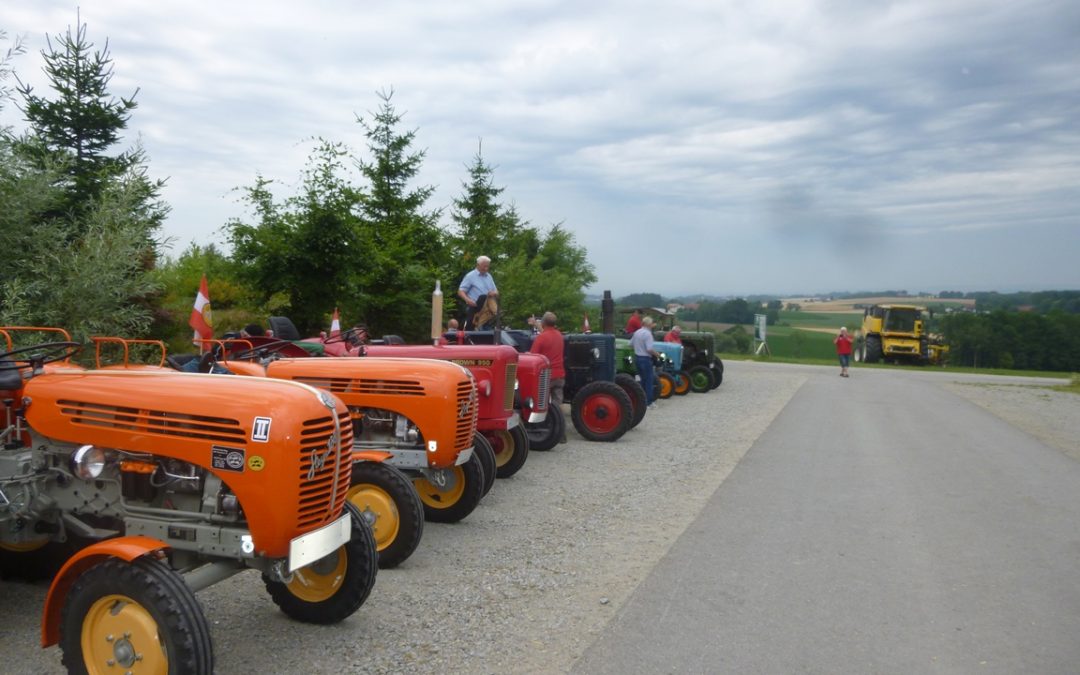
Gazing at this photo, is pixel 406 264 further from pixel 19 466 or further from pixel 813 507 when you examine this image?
pixel 19 466

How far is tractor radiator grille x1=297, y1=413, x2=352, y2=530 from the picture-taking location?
142 inches

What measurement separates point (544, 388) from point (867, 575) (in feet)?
15.8

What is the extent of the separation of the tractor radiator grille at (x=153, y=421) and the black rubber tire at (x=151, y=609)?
0.53 m

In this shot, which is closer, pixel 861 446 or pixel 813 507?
pixel 813 507

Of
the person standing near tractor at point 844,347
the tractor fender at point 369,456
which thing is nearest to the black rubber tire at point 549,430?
the tractor fender at point 369,456

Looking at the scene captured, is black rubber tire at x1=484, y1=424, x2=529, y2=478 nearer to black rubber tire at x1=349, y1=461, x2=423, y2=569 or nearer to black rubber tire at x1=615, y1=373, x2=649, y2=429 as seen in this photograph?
black rubber tire at x1=349, y1=461, x2=423, y2=569

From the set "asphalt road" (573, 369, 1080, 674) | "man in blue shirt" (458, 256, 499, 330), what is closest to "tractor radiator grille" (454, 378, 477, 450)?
"asphalt road" (573, 369, 1080, 674)

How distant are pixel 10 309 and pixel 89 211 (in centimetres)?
278

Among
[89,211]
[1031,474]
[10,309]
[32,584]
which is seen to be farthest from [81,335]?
[1031,474]

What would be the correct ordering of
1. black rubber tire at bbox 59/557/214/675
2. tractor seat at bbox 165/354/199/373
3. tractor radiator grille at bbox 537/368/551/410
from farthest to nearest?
1. tractor radiator grille at bbox 537/368/551/410
2. tractor seat at bbox 165/354/199/373
3. black rubber tire at bbox 59/557/214/675

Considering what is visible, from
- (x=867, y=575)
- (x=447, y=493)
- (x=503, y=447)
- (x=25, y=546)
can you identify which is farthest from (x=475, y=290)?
(x=25, y=546)

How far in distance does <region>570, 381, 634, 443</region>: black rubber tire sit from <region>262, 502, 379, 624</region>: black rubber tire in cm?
740

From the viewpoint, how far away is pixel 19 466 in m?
3.84

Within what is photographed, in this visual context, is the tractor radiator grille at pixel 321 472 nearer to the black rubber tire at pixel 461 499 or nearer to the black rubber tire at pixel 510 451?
the black rubber tire at pixel 461 499
